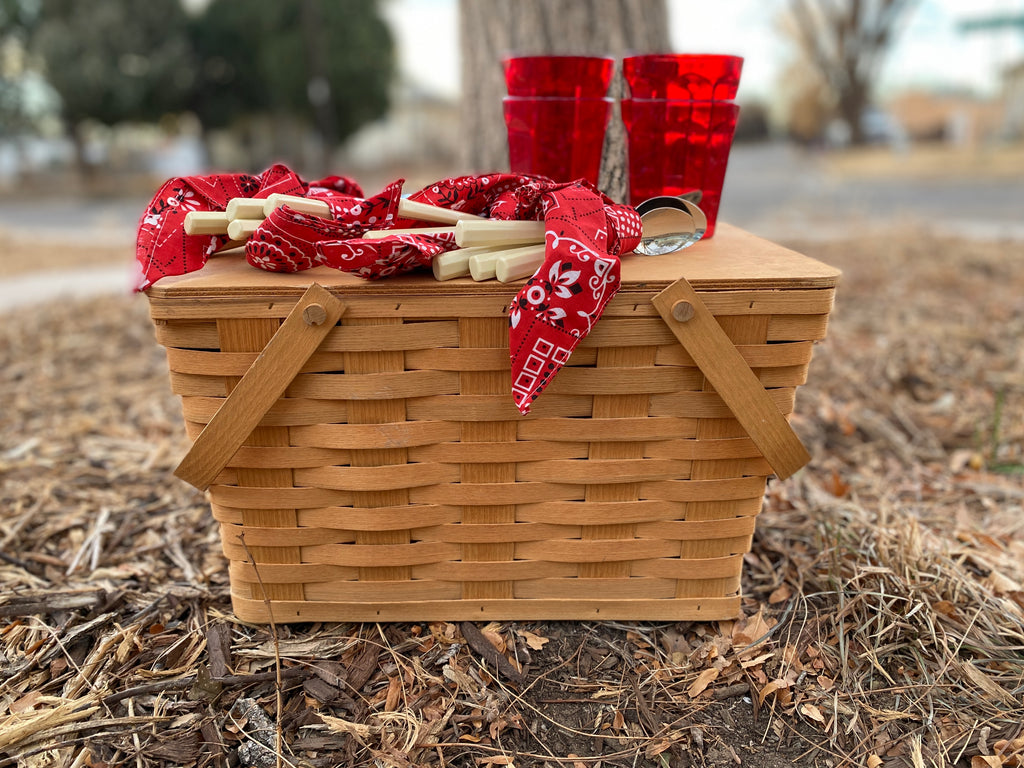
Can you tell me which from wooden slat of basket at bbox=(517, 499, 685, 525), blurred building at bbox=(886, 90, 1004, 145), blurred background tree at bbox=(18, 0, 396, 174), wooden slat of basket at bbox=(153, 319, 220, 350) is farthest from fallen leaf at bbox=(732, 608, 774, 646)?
blurred building at bbox=(886, 90, 1004, 145)

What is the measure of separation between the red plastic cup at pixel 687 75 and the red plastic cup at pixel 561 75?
7 cm

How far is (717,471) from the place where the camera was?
118cm

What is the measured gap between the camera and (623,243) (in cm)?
115

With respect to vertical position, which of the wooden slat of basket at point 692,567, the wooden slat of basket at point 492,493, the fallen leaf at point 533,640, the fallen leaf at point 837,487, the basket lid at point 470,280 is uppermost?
the basket lid at point 470,280

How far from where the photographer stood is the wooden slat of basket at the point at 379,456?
106cm

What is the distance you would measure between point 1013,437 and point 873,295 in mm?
1576

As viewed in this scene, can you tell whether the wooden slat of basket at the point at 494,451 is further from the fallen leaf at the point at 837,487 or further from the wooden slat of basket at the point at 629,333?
the fallen leaf at the point at 837,487

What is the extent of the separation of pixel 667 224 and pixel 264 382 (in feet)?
2.25

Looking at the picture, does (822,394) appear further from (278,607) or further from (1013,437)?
(278,607)

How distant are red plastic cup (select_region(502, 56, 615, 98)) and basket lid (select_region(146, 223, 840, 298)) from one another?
0.42 meters

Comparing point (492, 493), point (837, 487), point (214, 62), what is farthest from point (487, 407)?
point (214, 62)

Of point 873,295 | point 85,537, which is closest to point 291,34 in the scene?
point 873,295

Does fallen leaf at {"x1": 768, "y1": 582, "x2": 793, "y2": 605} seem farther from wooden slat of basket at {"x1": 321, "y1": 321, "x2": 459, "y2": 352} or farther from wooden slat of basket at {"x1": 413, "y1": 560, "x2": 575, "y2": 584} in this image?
wooden slat of basket at {"x1": 321, "y1": 321, "x2": 459, "y2": 352}

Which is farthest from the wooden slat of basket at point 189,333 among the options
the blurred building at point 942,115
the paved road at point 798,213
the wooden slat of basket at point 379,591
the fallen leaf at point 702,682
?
the blurred building at point 942,115
